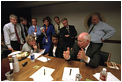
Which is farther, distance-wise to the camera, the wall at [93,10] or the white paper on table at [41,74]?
the wall at [93,10]

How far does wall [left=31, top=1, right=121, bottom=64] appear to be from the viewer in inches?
116

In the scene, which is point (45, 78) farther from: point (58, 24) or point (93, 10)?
point (93, 10)

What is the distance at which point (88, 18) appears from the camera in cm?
330

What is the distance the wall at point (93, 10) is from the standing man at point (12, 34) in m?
2.12

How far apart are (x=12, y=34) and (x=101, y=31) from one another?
116 inches

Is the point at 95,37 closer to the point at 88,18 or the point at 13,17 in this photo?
the point at 88,18

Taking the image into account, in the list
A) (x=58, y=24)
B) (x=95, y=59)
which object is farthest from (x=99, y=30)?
(x=58, y=24)

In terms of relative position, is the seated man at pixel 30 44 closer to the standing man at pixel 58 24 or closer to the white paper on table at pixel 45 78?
the white paper on table at pixel 45 78

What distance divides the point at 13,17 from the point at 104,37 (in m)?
2.91

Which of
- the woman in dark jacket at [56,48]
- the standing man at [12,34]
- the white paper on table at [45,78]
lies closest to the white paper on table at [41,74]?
the white paper on table at [45,78]

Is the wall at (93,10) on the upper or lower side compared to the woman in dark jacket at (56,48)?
A: upper

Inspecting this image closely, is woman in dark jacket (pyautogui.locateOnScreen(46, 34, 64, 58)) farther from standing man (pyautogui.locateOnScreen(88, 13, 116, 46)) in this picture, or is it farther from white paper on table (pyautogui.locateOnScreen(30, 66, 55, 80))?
→ standing man (pyautogui.locateOnScreen(88, 13, 116, 46))

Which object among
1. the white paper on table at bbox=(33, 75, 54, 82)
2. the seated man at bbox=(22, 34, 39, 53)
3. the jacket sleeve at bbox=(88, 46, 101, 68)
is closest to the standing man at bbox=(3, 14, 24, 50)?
the seated man at bbox=(22, 34, 39, 53)

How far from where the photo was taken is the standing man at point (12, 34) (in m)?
2.31
